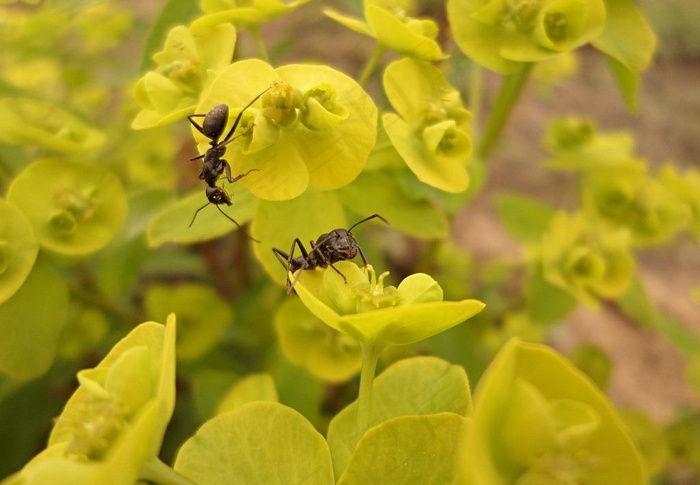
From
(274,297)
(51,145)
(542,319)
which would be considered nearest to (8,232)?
(51,145)

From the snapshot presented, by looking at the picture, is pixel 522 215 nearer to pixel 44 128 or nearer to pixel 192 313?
pixel 192 313

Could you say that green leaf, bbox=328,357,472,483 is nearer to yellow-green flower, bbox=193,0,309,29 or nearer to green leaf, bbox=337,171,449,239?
green leaf, bbox=337,171,449,239


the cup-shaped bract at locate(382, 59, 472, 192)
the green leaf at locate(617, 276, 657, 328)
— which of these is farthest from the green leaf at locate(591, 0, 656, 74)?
the green leaf at locate(617, 276, 657, 328)

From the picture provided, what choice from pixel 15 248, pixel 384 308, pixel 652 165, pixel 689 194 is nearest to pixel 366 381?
pixel 384 308

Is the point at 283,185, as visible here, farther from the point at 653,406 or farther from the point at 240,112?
the point at 653,406

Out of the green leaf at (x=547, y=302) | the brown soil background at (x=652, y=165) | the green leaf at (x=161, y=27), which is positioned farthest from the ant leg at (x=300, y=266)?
the brown soil background at (x=652, y=165)

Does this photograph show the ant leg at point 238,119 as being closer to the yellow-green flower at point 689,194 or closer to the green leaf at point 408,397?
the green leaf at point 408,397

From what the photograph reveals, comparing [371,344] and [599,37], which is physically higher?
[599,37]
